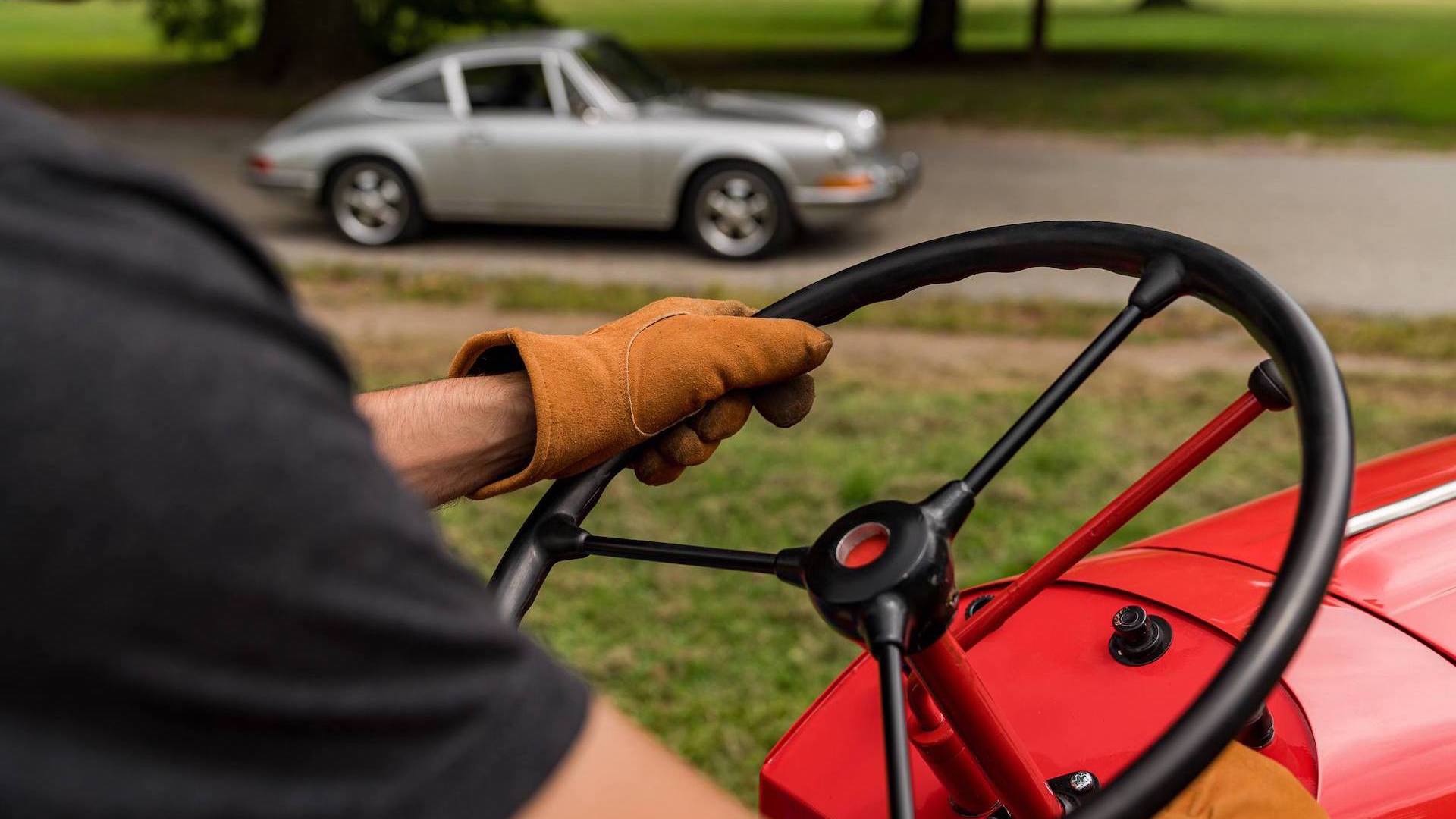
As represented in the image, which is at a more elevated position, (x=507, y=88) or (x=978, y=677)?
(x=978, y=677)

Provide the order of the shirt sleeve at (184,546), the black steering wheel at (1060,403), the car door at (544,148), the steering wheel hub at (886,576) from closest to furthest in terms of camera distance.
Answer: the shirt sleeve at (184,546)
the black steering wheel at (1060,403)
the steering wheel hub at (886,576)
the car door at (544,148)

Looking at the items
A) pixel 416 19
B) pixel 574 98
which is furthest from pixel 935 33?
pixel 574 98

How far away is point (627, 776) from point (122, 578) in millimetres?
282

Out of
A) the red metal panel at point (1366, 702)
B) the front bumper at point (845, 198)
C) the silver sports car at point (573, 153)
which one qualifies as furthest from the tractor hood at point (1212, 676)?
the silver sports car at point (573, 153)

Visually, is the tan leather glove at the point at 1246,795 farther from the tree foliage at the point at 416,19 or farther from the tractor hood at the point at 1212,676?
the tree foliage at the point at 416,19

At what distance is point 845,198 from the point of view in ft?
23.2

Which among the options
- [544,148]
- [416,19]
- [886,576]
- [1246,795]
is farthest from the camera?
[416,19]

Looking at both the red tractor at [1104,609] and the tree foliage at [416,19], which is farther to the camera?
the tree foliage at [416,19]

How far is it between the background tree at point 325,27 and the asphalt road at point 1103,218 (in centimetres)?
432

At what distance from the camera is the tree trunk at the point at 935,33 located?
18.3 m

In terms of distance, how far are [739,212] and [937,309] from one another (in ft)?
5.83

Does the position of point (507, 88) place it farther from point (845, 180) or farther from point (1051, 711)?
point (1051, 711)

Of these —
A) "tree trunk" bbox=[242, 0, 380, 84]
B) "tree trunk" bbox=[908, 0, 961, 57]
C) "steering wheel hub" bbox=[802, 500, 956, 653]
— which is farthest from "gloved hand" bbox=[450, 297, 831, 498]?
"tree trunk" bbox=[908, 0, 961, 57]

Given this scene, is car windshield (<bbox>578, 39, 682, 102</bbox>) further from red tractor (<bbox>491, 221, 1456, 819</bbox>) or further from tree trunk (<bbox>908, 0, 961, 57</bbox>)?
tree trunk (<bbox>908, 0, 961, 57</bbox>)
